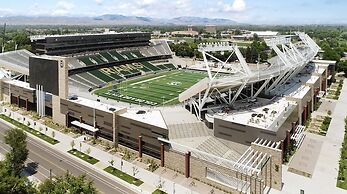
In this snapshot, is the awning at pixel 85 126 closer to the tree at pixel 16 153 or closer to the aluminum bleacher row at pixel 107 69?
the tree at pixel 16 153

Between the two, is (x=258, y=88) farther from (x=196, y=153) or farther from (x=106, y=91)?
(x=106, y=91)

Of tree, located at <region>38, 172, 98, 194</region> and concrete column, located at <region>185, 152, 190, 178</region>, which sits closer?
tree, located at <region>38, 172, 98, 194</region>

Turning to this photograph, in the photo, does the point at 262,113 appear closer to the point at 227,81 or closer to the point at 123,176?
the point at 227,81

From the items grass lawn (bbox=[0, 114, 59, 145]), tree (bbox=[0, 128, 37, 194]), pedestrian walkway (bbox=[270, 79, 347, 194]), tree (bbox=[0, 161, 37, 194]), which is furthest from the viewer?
grass lawn (bbox=[0, 114, 59, 145])

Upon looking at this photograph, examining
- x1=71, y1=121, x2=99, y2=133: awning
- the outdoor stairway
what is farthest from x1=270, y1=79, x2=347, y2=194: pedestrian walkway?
x1=71, y1=121, x2=99, y2=133: awning

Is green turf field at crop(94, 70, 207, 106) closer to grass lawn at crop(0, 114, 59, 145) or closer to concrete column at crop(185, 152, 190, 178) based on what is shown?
grass lawn at crop(0, 114, 59, 145)

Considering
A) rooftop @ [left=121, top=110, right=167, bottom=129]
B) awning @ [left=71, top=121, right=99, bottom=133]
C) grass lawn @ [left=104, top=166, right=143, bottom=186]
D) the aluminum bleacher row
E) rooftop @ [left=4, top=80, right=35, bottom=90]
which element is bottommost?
grass lawn @ [left=104, top=166, right=143, bottom=186]

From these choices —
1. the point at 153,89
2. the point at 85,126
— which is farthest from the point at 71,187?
the point at 153,89

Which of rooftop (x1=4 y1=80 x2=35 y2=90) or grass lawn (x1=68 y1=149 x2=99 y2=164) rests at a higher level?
rooftop (x1=4 y1=80 x2=35 y2=90)
